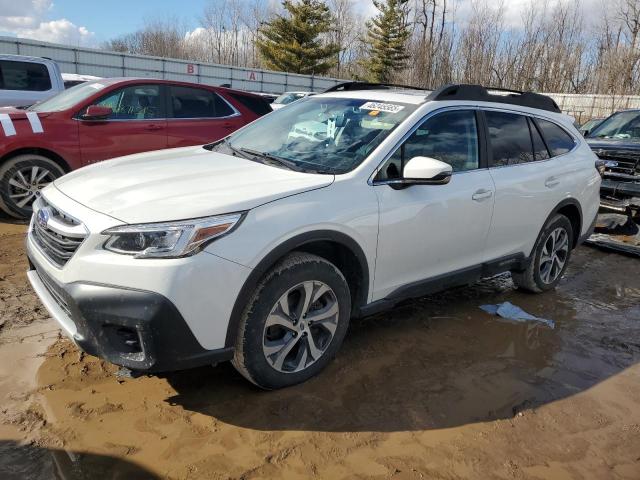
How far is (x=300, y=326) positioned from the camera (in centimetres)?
307

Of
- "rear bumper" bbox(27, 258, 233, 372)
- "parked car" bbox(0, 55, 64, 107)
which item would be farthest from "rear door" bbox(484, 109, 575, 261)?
"parked car" bbox(0, 55, 64, 107)

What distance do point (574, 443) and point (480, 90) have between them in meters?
2.56

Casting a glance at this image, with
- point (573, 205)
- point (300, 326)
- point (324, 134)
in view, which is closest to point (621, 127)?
point (573, 205)

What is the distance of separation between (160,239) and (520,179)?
9.72ft

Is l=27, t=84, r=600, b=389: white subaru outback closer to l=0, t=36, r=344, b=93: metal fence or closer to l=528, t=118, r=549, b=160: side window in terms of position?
l=528, t=118, r=549, b=160: side window

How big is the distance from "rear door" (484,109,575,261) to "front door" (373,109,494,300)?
171mm

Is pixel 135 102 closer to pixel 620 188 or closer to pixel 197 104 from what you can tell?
pixel 197 104

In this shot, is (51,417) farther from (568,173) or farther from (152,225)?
(568,173)

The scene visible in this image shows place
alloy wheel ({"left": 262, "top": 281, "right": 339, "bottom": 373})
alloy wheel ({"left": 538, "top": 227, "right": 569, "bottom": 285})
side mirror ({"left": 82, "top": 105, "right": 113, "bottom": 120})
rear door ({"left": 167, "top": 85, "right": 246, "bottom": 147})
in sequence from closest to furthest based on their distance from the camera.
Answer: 1. alloy wheel ({"left": 262, "top": 281, "right": 339, "bottom": 373})
2. alloy wheel ({"left": 538, "top": 227, "right": 569, "bottom": 285})
3. side mirror ({"left": 82, "top": 105, "right": 113, "bottom": 120})
4. rear door ({"left": 167, "top": 85, "right": 246, "bottom": 147})

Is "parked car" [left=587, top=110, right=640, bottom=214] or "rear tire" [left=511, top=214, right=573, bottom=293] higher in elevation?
"parked car" [left=587, top=110, right=640, bottom=214]

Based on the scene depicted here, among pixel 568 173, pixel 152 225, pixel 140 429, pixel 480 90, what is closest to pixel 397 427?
pixel 140 429

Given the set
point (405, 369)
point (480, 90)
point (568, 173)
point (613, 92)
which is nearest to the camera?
point (405, 369)

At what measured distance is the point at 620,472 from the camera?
2729mm

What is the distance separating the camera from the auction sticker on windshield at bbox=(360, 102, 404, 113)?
12.2 ft
